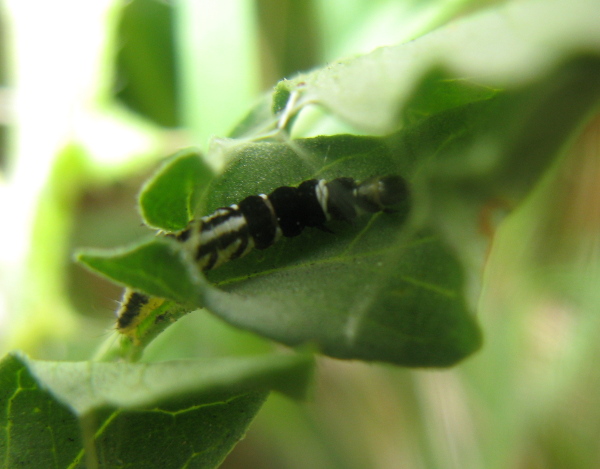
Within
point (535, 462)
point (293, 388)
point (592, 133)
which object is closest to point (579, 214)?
point (592, 133)

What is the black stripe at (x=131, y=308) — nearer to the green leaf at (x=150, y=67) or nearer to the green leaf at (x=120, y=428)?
the green leaf at (x=120, y=428)

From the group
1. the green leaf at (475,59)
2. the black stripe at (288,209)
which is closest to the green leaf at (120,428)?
the black stripe at (288,209)

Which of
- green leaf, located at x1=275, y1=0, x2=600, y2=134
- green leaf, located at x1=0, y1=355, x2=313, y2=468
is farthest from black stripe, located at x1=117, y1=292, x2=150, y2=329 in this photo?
green leaf, located at x1=275, y1=0, x2=600, y2=134

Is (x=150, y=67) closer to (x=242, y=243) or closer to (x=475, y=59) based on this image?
(x=242, y=243)

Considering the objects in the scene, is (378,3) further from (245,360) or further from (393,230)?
(245,360)

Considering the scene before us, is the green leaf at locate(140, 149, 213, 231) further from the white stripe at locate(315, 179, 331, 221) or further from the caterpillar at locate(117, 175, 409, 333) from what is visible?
the white stripe at locate(315, 179, 331, 221)

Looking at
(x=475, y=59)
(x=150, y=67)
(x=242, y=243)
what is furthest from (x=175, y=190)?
(x=150, y=67)
